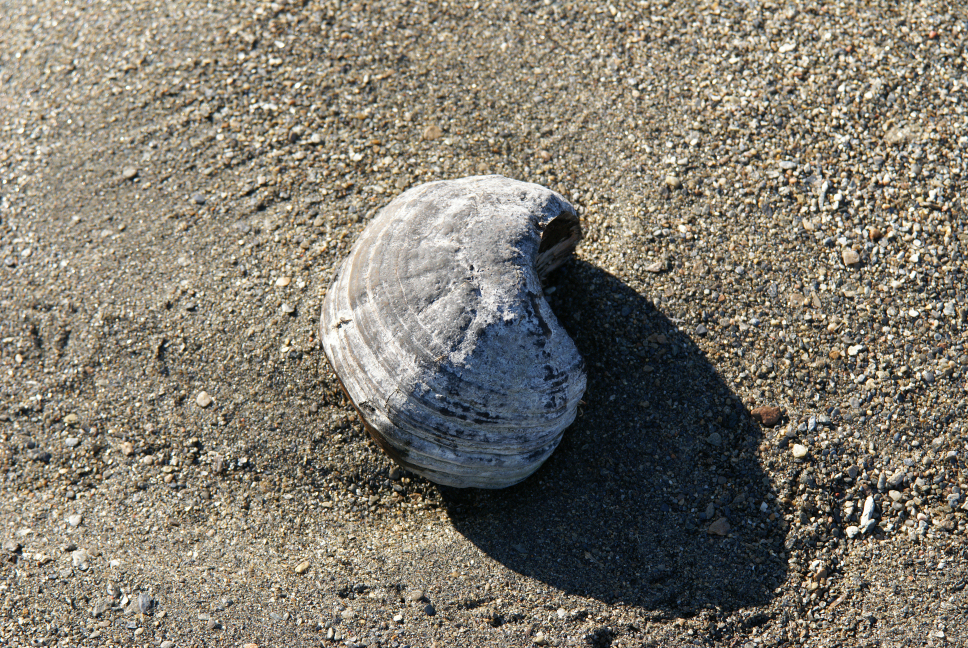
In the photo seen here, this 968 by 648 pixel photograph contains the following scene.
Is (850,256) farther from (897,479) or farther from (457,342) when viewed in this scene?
(457,342)

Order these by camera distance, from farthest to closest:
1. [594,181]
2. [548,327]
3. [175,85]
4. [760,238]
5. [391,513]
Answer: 1. [175,85]
2. [594,181]
3. [760,238]
4. [391,513]
5. [548,327]

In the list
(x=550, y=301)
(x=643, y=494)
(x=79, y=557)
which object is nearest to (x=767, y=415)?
(x=643, y=494)

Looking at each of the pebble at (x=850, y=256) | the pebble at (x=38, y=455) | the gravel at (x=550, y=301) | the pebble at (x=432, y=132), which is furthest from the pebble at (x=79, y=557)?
the pebble at (x=850, y=256)

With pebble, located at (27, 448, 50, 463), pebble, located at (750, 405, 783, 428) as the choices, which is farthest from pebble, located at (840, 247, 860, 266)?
pebble, located at (27, 448, 50, 463)

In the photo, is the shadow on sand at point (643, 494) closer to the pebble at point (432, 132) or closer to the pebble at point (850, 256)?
the pebble at point (850, 256)

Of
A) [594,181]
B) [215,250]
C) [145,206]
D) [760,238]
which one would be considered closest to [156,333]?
[215,250]

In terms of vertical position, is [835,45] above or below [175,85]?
above

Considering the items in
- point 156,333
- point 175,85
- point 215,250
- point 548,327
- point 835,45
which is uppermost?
point 835,45

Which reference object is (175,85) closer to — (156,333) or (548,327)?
(156,333)
